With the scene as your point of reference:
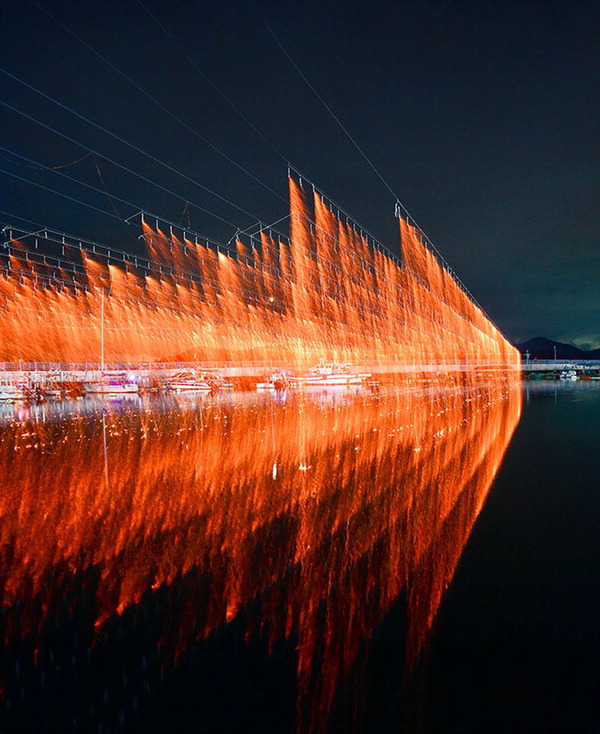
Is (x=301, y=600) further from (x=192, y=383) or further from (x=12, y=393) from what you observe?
(x=192, y=383)

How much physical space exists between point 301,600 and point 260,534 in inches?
59.5

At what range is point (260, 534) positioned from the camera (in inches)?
206

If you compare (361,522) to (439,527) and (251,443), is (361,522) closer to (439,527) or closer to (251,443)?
(439,527)

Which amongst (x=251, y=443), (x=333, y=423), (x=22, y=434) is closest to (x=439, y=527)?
(x=251, y=443)

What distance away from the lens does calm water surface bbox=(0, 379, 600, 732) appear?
8.65ft

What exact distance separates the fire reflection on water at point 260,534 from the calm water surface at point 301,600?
0.02m

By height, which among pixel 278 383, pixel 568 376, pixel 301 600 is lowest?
pixel 301 600

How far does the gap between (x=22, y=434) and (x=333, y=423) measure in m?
7.38

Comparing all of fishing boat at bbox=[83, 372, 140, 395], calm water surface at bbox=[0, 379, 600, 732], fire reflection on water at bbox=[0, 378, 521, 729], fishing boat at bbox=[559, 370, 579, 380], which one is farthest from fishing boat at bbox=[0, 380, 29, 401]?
fishing boat at bbox=[559, 370, 579, 380]

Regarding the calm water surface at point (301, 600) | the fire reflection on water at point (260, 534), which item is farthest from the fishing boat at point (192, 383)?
the calm water surface at point (301, 600)

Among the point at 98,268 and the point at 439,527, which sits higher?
the point at 98,268

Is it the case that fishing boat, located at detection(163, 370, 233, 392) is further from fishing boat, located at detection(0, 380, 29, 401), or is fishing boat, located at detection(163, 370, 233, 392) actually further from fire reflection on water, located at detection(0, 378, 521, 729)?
fire reflection on water, located at detection(0, 378, 521, 729)

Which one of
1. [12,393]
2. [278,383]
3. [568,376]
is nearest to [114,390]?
[12,393]

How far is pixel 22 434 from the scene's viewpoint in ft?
48.0
